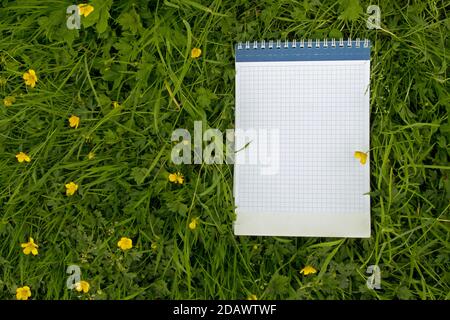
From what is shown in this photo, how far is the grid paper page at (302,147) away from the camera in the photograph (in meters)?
1.25

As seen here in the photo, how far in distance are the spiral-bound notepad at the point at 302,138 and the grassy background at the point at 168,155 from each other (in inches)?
1.3

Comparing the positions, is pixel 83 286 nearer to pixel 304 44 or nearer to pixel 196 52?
pixel 196 52

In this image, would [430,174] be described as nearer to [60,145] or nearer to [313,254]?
[313,254]

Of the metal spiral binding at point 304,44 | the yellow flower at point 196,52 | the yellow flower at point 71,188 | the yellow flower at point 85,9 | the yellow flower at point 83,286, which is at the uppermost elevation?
the yellow flower at point 85,9

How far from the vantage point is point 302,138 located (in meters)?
1.28

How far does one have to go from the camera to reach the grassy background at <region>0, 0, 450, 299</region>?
121 cm

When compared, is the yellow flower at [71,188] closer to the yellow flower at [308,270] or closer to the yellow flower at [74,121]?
the yellow flower at [74,121]

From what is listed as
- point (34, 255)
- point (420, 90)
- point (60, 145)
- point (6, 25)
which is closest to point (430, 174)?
point (420, 90)

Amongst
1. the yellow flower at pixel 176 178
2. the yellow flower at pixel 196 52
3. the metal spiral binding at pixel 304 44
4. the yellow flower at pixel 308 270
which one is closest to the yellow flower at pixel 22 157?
the yellow flower at pixel 176 178

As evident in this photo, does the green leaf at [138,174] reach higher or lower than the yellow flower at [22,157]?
lower

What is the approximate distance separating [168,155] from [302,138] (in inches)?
16.2

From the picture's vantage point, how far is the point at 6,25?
132 centimetres

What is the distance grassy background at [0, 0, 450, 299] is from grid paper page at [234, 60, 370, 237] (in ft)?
0.13

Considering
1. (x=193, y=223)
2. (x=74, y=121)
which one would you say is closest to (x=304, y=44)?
(x=193, y=223)
